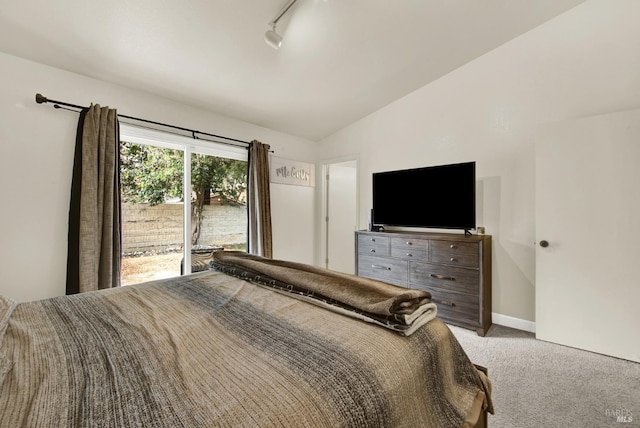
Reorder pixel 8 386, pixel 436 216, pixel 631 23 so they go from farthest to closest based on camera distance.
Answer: pixel 436 216
pixel 631 23
pixel 8 386

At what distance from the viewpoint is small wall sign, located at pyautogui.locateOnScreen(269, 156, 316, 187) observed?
3.94 metres

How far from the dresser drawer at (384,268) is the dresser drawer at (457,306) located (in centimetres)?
32

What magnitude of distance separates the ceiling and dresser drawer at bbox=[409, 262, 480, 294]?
2.17 meters

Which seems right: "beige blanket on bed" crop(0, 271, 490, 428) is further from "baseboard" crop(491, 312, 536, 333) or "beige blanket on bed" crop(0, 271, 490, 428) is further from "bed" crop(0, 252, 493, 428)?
"baseboard" crop(491, 312, 536, 333)

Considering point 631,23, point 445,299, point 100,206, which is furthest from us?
point 445,299

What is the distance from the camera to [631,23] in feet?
7.25

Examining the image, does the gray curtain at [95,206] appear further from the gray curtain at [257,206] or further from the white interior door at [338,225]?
the white interior door at [338,225]

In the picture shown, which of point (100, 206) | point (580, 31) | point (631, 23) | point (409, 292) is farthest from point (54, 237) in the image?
point (631, 23)

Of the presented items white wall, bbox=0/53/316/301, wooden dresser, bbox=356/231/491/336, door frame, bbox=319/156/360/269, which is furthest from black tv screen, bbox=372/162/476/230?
white wall, bbox=0/53/316/301

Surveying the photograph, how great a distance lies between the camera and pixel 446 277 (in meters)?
2.68

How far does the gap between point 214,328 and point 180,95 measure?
274cm

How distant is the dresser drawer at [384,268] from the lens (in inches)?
118

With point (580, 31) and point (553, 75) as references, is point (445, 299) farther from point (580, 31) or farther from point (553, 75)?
point (580, 31)

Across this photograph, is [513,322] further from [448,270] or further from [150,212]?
[150,212]
